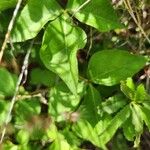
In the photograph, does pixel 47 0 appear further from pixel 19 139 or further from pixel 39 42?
pixel 19 139

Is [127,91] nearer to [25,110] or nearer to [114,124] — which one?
[114,124]

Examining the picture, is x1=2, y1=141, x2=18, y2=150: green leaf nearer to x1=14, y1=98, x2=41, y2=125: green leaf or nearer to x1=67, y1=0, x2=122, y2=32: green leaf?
x1=14, y1=98, x2=41, y2=125: green leaf

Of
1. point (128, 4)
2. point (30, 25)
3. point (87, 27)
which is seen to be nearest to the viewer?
point (30, 25)

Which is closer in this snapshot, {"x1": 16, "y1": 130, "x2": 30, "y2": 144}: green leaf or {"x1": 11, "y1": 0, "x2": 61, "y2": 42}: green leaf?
{"x1": 11, "y1": 0, "x2": 61, "y2": 42}: green leaf

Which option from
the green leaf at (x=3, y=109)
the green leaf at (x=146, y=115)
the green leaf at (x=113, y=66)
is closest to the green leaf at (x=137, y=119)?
the green leaf at (x=146, y=115)

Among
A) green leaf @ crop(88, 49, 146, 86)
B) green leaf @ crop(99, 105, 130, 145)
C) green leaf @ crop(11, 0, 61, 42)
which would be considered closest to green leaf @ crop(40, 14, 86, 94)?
green leaf @ crop(11, 0, 61, 42)

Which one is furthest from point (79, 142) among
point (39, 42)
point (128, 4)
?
point (128, 4)

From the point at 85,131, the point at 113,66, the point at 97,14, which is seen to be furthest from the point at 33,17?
the point at 85,131
